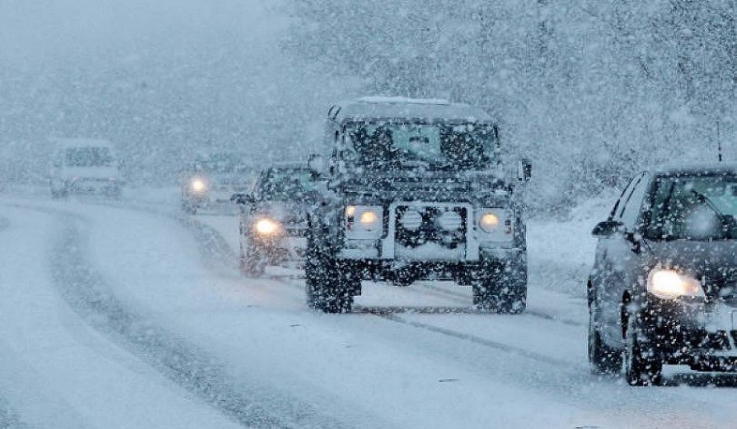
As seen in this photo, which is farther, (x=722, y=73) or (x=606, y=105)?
(x=606, y=105)

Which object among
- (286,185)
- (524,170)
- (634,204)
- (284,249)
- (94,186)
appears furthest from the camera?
(94,186)

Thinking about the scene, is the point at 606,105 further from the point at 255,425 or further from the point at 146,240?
the point at 255,425

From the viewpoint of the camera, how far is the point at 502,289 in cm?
1716

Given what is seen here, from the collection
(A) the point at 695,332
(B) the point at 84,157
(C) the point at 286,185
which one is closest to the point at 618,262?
(A) the point at 695,332

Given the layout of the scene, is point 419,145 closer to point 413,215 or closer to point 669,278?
point 413,215

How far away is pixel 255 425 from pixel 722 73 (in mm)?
16479

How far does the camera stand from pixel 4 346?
13547mm

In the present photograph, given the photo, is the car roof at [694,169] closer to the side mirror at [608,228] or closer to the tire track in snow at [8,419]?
the side mirror at [608,228]

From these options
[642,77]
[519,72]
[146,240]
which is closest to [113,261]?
[146,240]

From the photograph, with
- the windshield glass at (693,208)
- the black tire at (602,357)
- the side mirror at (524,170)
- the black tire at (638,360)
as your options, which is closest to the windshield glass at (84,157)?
the side mirror at (524,170)

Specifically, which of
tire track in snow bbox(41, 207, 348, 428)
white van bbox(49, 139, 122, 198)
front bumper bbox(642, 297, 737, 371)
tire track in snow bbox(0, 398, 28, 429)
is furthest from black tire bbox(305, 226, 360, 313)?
white van bbox(49, 139, 122, 198)

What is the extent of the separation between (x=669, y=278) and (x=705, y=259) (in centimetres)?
25

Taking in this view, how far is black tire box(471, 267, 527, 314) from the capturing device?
17.1 metres

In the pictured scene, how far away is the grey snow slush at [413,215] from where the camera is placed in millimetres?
16766
